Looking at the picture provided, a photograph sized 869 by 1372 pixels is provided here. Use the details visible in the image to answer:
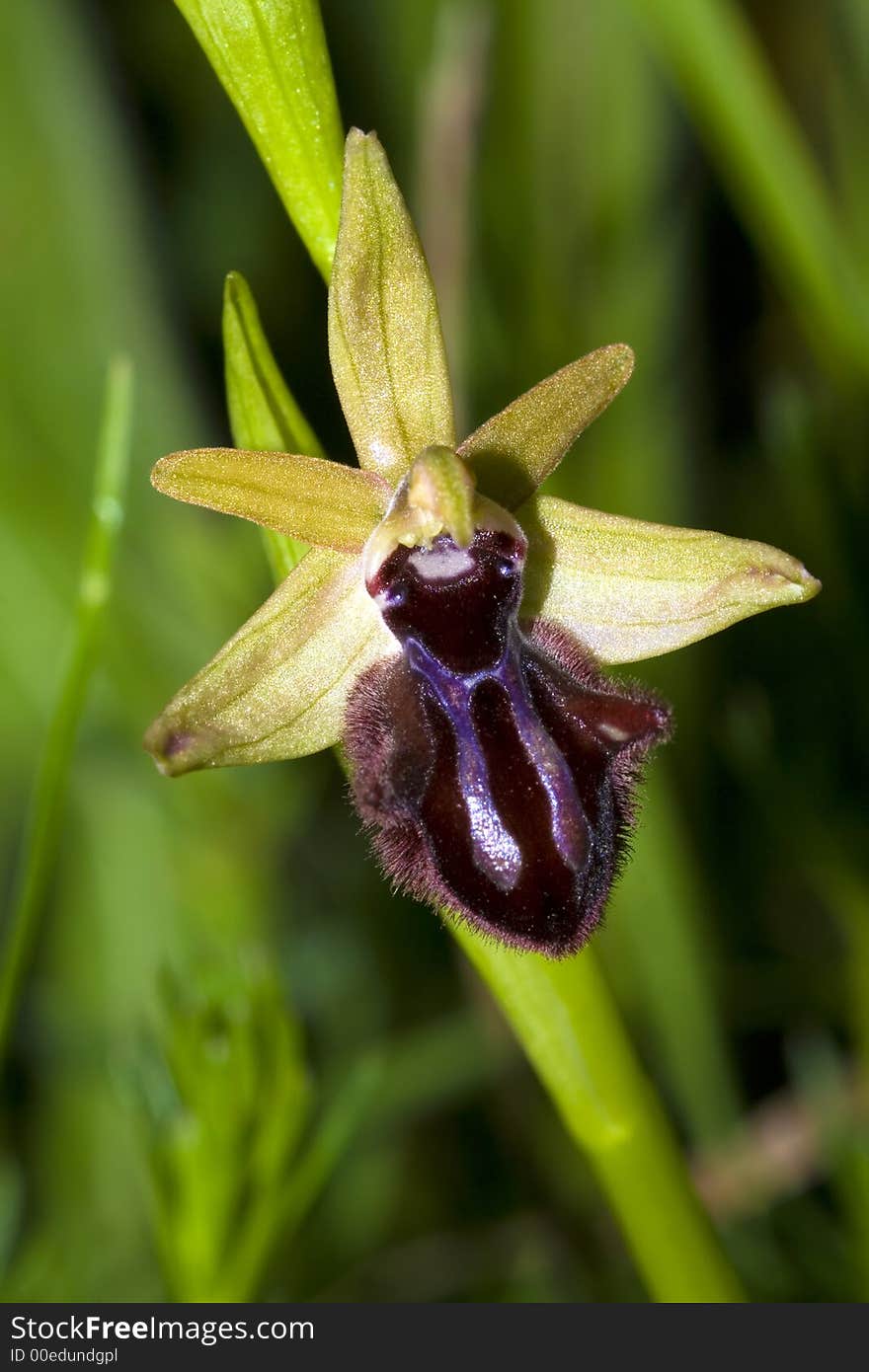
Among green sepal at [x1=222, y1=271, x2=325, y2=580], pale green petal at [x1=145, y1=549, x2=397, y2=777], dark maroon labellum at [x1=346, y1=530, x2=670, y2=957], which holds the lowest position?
dark maroon labellum at [x1=346, y1=530, x2=670, y2=957]

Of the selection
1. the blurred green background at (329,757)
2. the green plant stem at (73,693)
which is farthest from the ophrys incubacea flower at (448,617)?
the blurred green background at (329,757)

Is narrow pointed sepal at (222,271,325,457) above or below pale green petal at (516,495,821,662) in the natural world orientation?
above

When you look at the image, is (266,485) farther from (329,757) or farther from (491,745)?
(329,757)

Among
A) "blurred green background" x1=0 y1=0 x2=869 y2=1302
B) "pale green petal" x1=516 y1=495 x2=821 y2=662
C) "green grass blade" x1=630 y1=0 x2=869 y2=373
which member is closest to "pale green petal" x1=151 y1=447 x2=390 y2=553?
"pale green petal" x1=516 y1=495 x2=821 y2=662

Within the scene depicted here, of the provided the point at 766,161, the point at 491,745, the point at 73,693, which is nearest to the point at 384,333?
the point at 491,745

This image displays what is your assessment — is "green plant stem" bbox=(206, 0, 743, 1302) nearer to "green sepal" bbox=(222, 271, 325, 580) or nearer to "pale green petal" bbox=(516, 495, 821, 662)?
"green sepal" bbox=(222, 271, 325, 580)

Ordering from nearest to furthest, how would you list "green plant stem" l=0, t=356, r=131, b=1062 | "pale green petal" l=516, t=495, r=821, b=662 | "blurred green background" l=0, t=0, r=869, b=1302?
"pale green petal" l=516, t=495, r=821, b=662 < "green plant stem" l=0, t=356, r=131, b=1062 < "blurred green background" l=0, t=0, r=869, b=1302

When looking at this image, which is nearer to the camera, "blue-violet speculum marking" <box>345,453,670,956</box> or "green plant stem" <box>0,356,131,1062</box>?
"blue-violet speculum marking" <box>345,453,670,956</box>

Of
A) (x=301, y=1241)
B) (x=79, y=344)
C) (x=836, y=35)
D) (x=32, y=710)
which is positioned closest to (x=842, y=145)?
Result: (x=836, y=35)

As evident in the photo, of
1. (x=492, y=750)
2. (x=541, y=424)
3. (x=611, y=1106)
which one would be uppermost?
(x=541, y=424)
